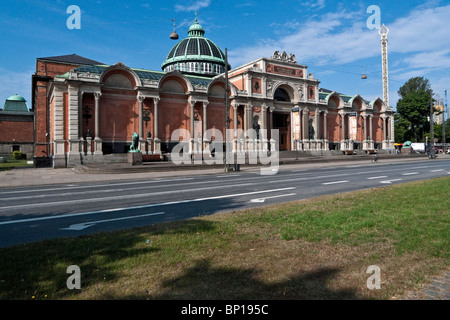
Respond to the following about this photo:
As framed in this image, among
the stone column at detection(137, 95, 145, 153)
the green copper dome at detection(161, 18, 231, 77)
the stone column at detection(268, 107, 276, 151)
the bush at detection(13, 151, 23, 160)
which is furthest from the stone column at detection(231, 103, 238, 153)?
the bush at detection(13, 151, 23, 160)

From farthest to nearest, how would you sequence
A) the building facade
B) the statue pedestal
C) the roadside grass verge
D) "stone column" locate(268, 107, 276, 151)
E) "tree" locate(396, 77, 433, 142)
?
"tree" locate(396, 77, 433, 142) < "stone column" locate(268, 107, 276, 151) < the building facade < the statue pedestal < the roadside grass verge

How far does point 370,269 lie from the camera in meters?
3.91

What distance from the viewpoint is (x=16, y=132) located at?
6206 cm

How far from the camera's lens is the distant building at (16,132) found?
61031 millimetres

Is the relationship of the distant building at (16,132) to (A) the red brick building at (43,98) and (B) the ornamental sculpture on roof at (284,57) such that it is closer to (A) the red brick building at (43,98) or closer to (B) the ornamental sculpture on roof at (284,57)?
(A) the red brick building at (43,98)

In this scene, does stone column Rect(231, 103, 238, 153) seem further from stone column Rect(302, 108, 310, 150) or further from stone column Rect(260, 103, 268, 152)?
stone column Rect(302, 108, 310, 150)

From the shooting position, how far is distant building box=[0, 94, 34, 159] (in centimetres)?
6103

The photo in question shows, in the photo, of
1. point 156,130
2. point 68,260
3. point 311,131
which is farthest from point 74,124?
point 311,131

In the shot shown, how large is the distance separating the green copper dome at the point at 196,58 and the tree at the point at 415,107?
49549 millimetres

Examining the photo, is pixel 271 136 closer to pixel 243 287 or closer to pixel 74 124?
pixel 74 124

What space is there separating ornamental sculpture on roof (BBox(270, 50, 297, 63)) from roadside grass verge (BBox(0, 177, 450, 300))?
45491mm
